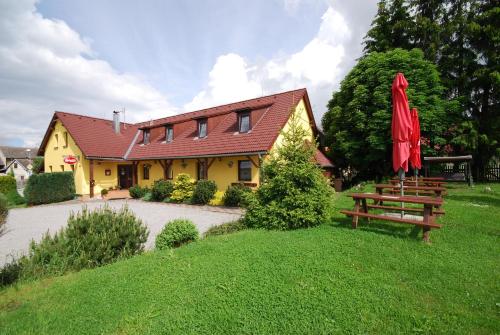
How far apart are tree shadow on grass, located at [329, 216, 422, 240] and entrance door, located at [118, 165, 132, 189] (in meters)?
20.2

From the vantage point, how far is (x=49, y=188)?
17.6 m

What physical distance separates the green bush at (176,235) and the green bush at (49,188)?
15.7 m

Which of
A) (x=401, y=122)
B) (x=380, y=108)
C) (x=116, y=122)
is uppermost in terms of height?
(x=116, y=122)

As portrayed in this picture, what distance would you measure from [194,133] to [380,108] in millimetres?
12726

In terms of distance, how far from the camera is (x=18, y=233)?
9523 millimetres

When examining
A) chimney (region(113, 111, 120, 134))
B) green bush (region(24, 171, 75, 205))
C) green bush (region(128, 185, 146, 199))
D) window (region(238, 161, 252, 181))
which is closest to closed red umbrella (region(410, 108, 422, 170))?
window (region(238, 161, 252, 181))

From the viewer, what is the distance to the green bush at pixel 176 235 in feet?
20.7

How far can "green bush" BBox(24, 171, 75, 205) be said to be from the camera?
1709cm

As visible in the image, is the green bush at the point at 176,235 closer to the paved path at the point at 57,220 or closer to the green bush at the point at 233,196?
the paved path at the point at 57,220

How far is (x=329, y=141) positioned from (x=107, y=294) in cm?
1851

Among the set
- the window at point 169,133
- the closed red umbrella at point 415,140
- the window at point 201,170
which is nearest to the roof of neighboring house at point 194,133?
the window at point 169,133

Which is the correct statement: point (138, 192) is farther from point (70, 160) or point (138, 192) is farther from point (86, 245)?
point (86, 245)

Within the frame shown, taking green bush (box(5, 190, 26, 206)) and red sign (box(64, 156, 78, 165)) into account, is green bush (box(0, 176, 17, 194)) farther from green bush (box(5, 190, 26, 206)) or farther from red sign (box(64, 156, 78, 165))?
red sign (box(64, 156, 78, 165))

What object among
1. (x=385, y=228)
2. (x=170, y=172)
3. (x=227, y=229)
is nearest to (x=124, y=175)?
(x=170, y=172)
